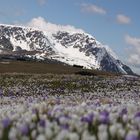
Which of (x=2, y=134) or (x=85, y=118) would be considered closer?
(x=2, y=134)

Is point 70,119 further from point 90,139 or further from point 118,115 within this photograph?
point 90,139

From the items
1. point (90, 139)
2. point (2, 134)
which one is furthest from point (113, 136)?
point (2, 134)

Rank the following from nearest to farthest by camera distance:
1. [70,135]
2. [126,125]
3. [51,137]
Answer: [70,135] → [51,137] → [126,125]

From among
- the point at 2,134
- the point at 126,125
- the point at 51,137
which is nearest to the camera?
the point at 51,137

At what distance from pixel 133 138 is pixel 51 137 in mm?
1455

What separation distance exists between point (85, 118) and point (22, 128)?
1827 millimetres

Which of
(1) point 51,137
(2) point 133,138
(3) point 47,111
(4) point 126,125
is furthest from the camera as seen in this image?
(3) point 47,111

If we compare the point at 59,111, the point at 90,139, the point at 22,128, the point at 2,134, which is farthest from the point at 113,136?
the point at 59,111

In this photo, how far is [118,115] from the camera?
9.19 meters

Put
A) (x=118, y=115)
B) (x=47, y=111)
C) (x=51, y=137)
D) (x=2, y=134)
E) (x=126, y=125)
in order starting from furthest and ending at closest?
(x=47, y=111), (x=118, y=115), (x=126, y=125), (x=2, y=134), (x=51, y=137)

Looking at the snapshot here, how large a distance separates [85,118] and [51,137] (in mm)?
1909

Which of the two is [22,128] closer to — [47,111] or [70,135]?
[70,135]

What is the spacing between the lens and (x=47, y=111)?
10.3m

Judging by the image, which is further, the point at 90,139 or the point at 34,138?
the point at 34,138
